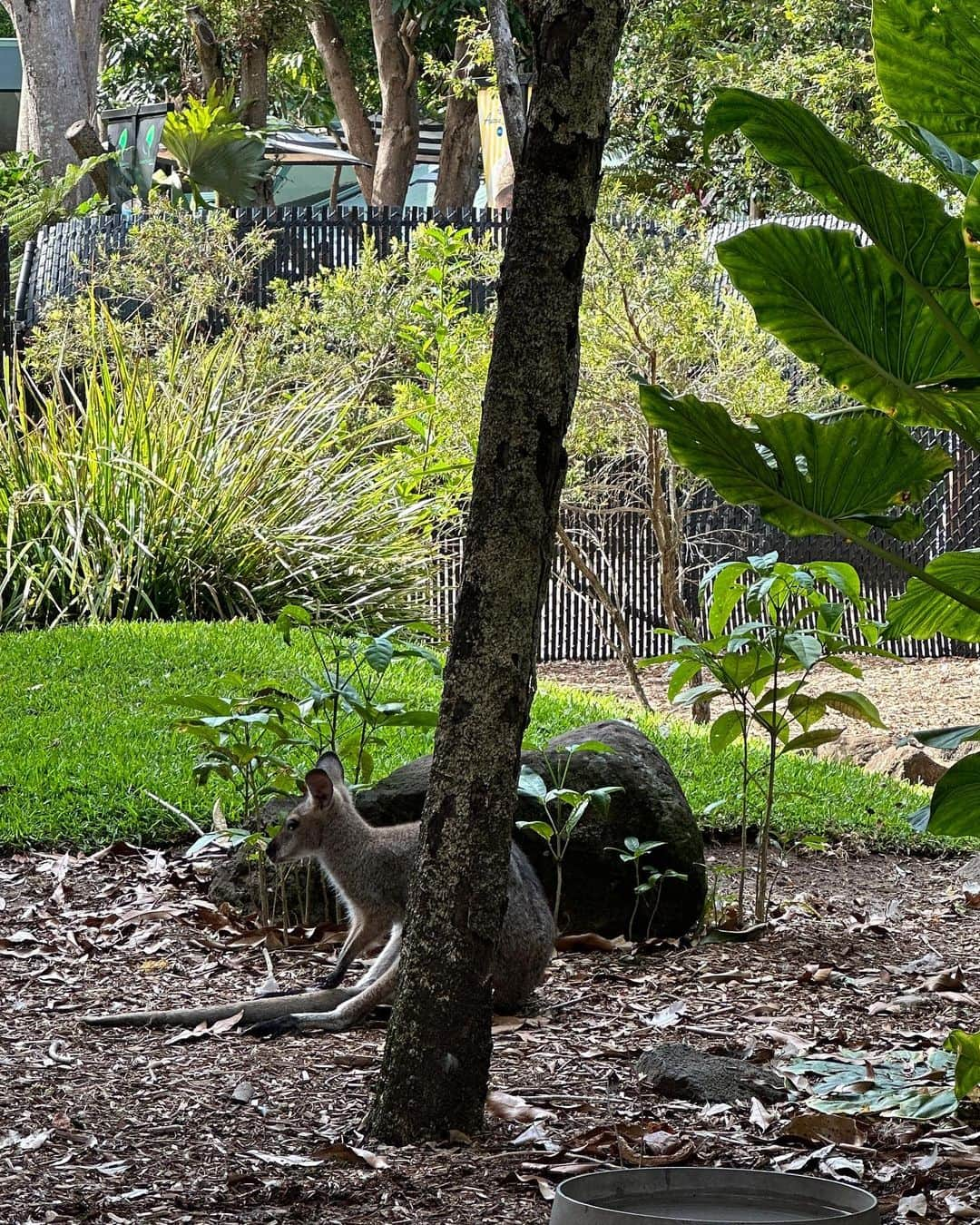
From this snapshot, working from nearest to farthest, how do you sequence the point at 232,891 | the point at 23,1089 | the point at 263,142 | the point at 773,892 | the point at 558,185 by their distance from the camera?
the point at 558,185, the point at 23,1089, the point at 232,891, the point at 773,892, the point at 263,142

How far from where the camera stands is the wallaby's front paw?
3654 millimetres

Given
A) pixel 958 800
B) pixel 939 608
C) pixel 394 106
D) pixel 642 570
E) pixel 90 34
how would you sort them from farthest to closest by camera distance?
1. pixel 394 106
2. pixel 90 34
3. pixel 642 570
4. pixel 939 608
5. pixel 958 800

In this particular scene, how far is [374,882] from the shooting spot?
393cm

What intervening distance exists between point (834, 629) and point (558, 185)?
214 centimetres

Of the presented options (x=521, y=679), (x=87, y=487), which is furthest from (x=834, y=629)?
(x=87, y=487)

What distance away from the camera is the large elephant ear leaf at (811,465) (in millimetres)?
2844

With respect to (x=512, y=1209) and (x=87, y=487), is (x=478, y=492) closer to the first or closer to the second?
(x=512, y=1209)

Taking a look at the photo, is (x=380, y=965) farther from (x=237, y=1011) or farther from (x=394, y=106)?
(x=394, y=106)

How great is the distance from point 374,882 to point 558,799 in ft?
3.02

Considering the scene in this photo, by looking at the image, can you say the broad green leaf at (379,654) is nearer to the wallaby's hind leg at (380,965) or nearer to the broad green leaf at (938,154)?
the wallaby's hind leg at (380,965)

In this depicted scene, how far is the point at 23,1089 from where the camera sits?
3266 millimetres

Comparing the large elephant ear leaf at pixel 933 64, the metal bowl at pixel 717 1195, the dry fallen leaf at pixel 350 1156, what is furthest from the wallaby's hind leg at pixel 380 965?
the large elephant ear leaf at pixel 933 64

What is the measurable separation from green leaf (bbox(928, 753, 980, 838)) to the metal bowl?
1.05 m

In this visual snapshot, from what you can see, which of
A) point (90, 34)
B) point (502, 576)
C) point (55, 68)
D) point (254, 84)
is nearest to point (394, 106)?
point (254, 84)
